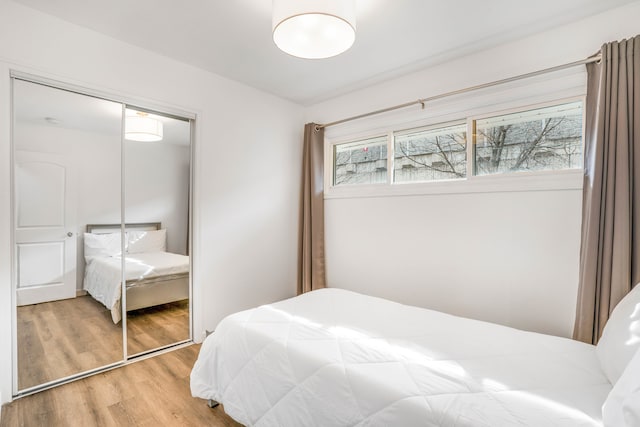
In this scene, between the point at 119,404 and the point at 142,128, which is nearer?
the point at 119,404

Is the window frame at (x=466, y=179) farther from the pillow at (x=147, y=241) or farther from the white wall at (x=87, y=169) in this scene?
the white wall at (x=87, y=169)

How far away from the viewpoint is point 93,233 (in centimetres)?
235

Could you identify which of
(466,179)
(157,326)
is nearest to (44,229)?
(157,326)

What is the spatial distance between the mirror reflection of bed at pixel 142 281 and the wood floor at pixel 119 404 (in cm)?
38

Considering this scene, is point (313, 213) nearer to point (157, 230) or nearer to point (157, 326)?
point (157, 230)

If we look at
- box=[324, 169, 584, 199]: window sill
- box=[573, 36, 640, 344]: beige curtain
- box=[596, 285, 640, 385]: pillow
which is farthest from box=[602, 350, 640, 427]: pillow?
box=[324, 169, 584, 199]: window sill

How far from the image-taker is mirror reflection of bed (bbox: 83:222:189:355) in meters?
2.38

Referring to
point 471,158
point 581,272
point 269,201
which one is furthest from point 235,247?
point 581,272

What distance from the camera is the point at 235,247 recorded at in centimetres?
317

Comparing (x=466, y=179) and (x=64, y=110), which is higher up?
(x=64, y=110)

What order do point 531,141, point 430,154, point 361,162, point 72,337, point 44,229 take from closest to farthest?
point 44,229
point 72,337
point 531,141
point 430,154
point 361,162

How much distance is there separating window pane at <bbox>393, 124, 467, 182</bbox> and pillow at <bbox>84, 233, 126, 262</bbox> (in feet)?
8.37

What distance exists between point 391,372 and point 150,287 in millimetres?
2243

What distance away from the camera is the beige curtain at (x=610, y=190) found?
179cm
